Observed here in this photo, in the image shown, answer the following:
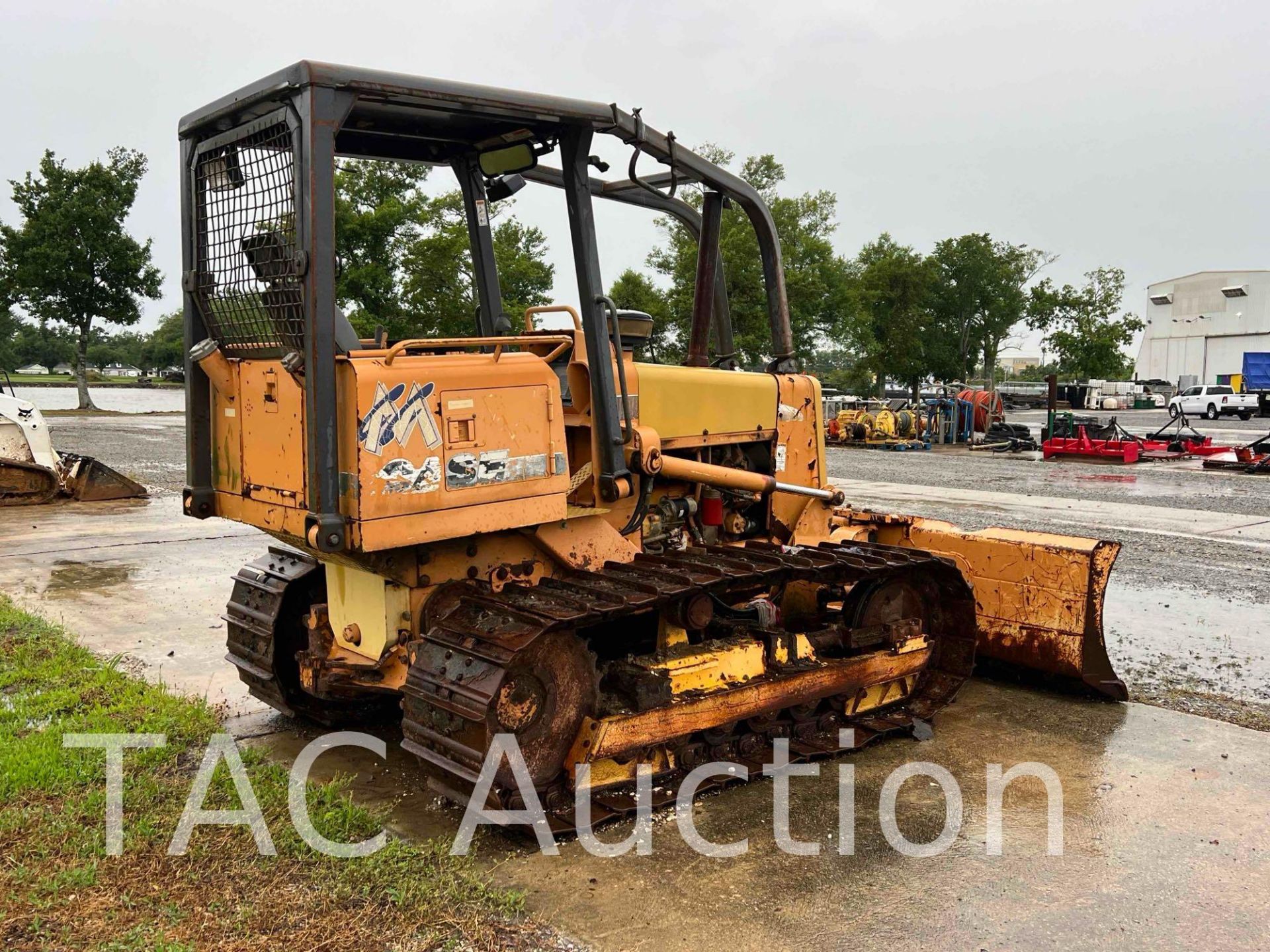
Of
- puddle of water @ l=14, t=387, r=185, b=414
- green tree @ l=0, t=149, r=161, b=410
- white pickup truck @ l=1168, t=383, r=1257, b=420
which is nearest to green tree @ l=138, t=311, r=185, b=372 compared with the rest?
puddle of water @ l=14, t=387, r=185, b=414

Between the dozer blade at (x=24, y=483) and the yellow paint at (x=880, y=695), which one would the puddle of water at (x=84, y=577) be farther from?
the yellow paint at (x=880, y=695)

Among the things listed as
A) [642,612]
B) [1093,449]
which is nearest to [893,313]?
[1093,449]

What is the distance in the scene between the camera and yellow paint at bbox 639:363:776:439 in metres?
5.36

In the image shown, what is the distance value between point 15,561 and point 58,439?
1792cm

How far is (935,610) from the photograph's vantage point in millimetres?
6047

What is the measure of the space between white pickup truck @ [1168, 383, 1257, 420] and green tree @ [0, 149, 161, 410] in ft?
133

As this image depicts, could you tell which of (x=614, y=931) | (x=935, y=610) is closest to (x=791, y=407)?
(x=935, y=610)

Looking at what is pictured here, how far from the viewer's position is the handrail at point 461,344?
4.18m

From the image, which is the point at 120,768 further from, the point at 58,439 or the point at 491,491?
the point at 58,439

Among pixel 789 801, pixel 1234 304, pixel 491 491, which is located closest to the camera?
pixel 491 491

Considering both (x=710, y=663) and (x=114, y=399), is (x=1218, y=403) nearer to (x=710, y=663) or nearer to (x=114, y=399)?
(x=710, y=663)

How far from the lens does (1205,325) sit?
76062mm

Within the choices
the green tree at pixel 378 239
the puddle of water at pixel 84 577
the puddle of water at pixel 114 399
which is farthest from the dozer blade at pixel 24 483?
the puddle of water at pixel 114 399

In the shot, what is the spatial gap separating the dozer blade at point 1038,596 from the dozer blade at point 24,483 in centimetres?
1214
